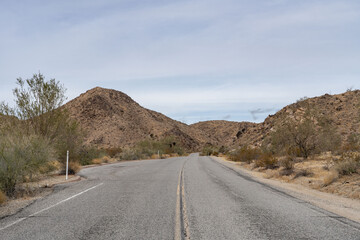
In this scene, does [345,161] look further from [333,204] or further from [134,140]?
[134,140]

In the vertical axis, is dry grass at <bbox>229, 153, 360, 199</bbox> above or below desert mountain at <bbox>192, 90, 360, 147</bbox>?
below

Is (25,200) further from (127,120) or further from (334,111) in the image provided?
(127,120)

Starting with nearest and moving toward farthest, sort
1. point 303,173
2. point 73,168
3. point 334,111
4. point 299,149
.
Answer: point 303,173
point 73,168
point 299,149
point 334,111

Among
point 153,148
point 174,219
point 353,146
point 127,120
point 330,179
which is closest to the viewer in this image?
point 174,219

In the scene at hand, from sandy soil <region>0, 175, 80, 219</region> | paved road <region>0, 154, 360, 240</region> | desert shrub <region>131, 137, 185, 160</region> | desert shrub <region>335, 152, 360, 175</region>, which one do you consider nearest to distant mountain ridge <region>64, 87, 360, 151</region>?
desert shrub <region>131, 137, 185, 160</region>

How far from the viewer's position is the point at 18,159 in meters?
12.2

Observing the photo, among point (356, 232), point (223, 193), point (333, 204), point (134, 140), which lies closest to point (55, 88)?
point (223, 193)

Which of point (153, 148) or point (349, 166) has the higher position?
point (153, 148)

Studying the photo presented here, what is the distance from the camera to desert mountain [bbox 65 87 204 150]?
85.9 m

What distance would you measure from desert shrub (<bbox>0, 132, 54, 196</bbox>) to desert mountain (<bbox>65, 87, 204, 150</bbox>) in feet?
217

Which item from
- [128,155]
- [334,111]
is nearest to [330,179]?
[128,155]

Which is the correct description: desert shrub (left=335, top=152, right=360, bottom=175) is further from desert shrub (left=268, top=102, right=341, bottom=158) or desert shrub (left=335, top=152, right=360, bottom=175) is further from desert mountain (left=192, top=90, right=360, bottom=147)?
desert mountain (left=192, top=90, right=360, bottom=147)

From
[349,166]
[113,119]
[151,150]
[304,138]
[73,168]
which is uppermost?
[113,119]

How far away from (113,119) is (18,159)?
81444 mm
